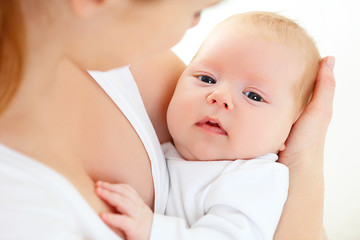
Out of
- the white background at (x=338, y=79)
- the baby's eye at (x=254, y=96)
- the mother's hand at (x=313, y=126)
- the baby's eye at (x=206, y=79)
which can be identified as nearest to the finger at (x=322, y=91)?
the mother's hand at (x=313, y=126)

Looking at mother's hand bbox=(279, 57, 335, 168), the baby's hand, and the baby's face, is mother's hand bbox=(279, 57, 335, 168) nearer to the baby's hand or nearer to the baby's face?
the baby's face

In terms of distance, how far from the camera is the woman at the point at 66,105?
0.74 meters

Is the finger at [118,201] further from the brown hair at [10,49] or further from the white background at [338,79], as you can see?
the white background at [338,79]

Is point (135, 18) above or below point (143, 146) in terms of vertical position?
above

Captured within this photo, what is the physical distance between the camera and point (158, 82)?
53.6 inches

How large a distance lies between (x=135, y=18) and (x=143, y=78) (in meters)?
0.54

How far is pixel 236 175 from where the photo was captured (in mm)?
1216

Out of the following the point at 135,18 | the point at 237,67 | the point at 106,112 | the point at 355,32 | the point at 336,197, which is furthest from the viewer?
the point at 355,32

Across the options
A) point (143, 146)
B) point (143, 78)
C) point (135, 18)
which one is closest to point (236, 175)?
point (143, 146)

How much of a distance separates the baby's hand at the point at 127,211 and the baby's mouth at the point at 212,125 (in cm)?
33

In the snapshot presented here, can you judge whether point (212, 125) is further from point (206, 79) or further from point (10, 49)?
point (10, 49)

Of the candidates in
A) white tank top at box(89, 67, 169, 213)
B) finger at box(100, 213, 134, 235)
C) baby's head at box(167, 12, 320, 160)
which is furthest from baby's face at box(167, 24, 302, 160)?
finger at box(100, 213, 134, 235)

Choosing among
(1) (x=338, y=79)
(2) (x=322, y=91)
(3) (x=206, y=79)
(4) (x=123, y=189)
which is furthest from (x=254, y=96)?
(1) (x=338, y=79)

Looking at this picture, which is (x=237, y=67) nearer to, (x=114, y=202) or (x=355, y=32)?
(x=114, y=202)
